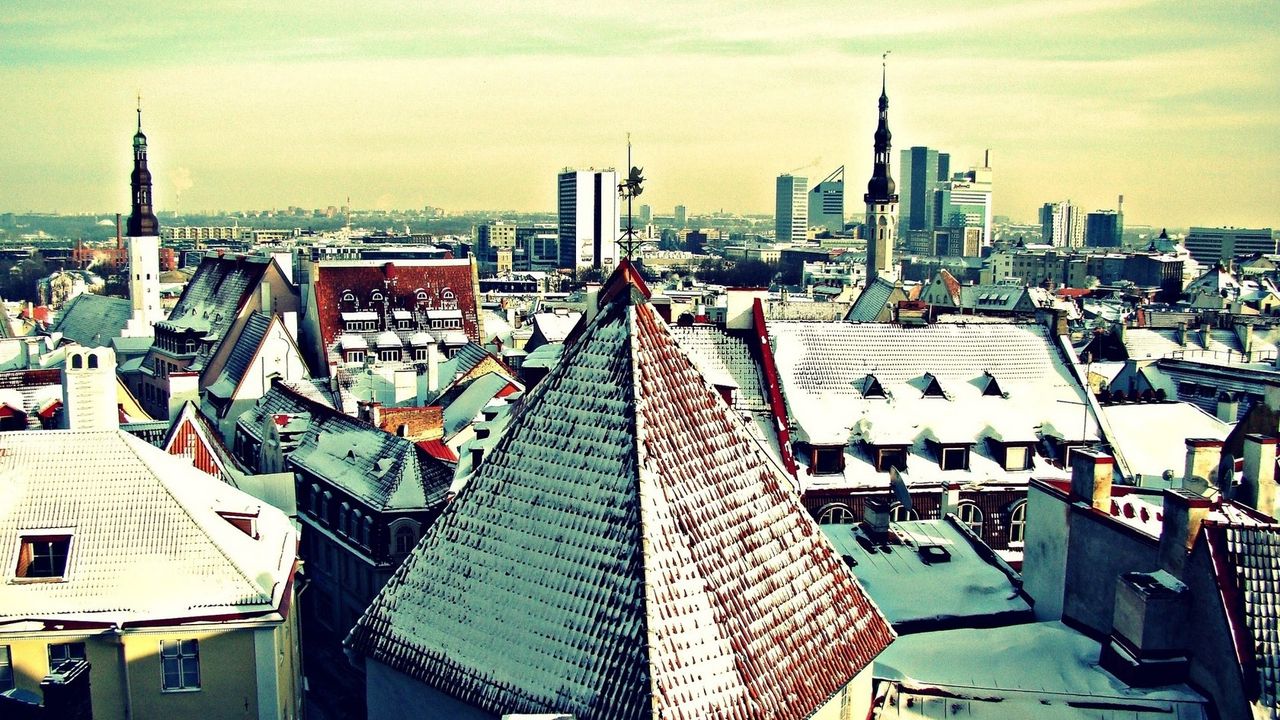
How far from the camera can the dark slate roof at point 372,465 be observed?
40.0 m

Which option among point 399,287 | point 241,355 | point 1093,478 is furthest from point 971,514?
point 399,287

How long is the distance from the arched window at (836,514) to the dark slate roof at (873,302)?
157 feet

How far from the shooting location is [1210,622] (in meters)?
19.2

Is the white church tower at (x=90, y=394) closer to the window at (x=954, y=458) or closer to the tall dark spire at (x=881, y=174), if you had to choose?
the window at (x=954, y=458)

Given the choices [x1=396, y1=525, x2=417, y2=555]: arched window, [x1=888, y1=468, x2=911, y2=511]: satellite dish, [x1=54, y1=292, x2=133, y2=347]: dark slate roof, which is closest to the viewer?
[x1=888, y1=468, x2=911, y2=511]: satellite dish

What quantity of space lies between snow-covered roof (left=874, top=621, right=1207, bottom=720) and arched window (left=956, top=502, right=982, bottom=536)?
1526cm

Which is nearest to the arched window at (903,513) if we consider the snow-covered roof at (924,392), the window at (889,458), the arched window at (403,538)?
the snow-covered roof at (924,392)

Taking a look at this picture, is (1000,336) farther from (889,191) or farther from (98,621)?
(889,191)

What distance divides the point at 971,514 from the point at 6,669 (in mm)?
28852

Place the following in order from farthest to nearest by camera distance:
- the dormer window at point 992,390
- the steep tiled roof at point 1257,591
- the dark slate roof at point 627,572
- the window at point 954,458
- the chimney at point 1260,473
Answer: the dormer window at point 992,390 < the window at point 954,458 < the chimney at point 1260,473 < the steep tiled roof at point 1257,591 < the dark slate roof at point 627,572

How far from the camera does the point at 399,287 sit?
245ft

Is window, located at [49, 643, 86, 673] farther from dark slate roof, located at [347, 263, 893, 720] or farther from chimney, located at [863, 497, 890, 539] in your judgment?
chimney, located at [863, 497, 890, 539]

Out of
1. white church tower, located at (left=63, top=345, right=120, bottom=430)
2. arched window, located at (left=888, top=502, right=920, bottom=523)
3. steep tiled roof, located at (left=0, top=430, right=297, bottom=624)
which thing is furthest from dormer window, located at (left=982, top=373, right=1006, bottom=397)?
white church tower, located at (left=63, top=345, right=120, bottom=430)

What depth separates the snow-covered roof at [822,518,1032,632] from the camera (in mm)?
25375
